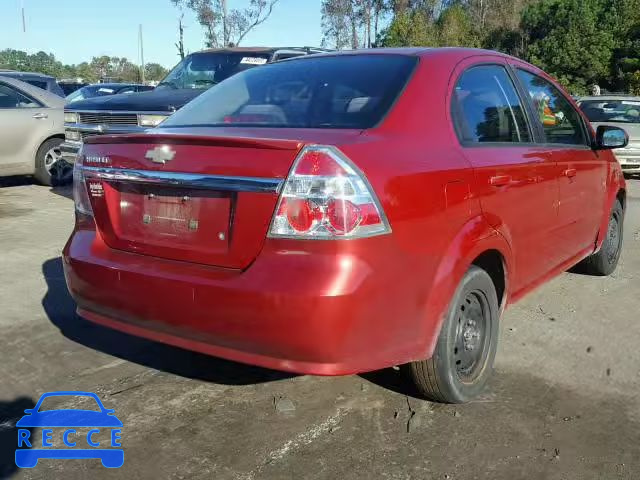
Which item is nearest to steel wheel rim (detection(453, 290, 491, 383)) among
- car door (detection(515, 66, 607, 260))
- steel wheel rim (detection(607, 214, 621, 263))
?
car door (detection(515, 66, 607, 260))

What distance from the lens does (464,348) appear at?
3309 millimetres

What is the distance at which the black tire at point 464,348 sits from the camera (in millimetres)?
3064

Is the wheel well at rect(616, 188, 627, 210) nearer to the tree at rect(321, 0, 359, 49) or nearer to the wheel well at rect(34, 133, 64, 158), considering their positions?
the wheel well at rect(34, 133, 64, 158)

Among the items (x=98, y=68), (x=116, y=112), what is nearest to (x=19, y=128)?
(x=116, y=112)

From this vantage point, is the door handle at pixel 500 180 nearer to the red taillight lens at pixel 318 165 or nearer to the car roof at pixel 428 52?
the car roof at pixel 428 52

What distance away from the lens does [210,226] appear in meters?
2.79

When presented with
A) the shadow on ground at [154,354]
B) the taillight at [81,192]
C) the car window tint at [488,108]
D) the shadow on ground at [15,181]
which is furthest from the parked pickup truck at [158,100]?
the car window tint at [488,108]

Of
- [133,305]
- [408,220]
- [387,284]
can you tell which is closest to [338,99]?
[408,220]

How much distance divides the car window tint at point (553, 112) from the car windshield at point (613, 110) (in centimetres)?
918

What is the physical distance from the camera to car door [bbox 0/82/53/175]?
9.58m

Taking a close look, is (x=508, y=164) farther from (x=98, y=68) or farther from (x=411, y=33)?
(x=98, y=68)

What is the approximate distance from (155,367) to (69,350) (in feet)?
1.95

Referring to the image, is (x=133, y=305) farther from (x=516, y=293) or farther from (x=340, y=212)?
(x=516, y=293)

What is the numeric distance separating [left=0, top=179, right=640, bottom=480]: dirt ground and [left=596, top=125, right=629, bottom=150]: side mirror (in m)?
1.20
